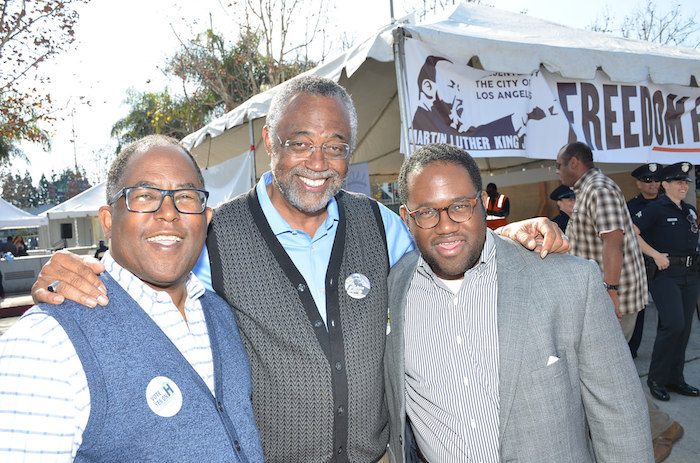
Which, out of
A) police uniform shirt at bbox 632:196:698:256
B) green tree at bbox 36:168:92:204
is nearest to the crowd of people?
Result: police uniform shirt at bbox 632:196:698:256

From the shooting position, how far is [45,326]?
121 cm

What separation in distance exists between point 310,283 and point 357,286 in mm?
193

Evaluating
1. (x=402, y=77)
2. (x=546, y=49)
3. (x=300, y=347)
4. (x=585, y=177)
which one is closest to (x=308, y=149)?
(x=300, y=347)

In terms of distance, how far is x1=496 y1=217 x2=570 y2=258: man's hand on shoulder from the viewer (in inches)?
75.8

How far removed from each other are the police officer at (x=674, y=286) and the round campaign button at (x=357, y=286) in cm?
397

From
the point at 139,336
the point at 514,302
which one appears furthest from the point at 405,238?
the point at 139,336

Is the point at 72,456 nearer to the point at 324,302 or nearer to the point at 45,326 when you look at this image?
the point at 45,326

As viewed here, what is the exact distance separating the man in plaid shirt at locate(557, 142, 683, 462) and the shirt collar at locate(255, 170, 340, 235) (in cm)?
270

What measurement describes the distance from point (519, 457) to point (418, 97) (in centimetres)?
306

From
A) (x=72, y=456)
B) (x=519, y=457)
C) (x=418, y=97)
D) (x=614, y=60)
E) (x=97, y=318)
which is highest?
(x=614, y=60)

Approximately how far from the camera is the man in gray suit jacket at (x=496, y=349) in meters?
1.79

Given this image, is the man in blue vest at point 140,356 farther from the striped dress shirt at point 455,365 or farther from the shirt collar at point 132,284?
the striped dress shirt at point 455,365

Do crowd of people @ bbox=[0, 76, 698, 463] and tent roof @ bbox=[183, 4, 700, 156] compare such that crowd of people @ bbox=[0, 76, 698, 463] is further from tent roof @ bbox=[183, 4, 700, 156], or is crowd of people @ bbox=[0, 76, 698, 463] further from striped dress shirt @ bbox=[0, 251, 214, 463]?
tent roof @ bbox=[183, 4, 700, 156]

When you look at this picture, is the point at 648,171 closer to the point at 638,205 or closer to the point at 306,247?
the point at 638,205
